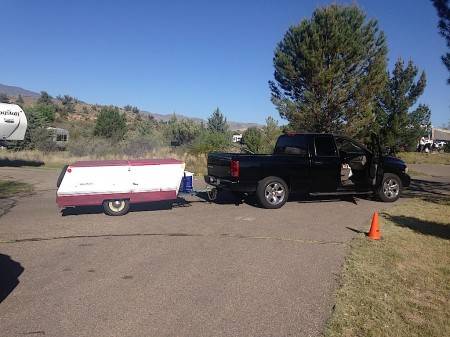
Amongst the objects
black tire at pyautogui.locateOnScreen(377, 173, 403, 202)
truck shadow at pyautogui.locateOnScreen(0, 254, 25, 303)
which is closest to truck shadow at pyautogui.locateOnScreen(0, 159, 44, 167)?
truck shadow at pyautogui.locateOnScreen(0, 254, 25, 303)

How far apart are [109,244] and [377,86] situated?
18619 mm

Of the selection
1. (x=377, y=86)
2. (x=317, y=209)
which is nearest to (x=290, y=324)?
(x=317, y=209)

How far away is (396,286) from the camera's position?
507 centimetres

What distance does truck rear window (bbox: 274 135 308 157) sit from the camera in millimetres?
11477

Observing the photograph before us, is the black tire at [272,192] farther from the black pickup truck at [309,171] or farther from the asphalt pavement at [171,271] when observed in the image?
the asphalt pavement at [171,271]

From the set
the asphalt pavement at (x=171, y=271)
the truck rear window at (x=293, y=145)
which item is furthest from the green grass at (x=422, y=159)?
the asphalt pavement at (x=171, y=271)

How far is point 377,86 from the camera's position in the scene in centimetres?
2172

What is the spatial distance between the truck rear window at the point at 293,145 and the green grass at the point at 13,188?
8505mm

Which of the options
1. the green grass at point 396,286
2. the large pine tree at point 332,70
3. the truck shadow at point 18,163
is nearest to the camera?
the green grass at point 396,286

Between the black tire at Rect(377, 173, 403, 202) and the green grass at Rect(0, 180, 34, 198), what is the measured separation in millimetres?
11374

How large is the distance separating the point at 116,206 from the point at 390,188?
7907 millimetres

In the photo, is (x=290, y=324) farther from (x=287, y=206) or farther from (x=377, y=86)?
(x=377, y=86)

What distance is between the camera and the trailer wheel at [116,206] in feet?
31.0

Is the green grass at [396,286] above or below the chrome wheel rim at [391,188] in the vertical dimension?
below
